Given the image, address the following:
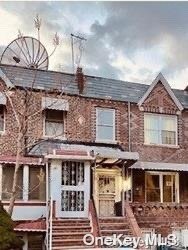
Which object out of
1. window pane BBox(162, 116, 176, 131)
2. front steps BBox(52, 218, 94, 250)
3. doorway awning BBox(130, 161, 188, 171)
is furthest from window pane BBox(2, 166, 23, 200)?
window pane BBox(162, 116, 176, 131)

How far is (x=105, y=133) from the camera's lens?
62.5 feet

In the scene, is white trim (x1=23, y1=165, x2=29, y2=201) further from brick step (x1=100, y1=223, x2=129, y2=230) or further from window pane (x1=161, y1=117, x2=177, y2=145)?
window pane (x1=161, y1=117, x2=177, y2=145)

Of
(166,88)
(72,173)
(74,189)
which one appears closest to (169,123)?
(166,88)

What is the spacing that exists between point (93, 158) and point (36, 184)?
2203 mm

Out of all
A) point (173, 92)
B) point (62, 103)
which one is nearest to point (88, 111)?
point (62, 103)

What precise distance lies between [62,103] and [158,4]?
5.15m

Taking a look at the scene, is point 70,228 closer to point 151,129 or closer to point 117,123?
point 117,123

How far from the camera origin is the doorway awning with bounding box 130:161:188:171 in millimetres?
18359

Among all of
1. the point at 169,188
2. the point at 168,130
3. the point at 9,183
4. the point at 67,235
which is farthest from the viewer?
the point at 168,130

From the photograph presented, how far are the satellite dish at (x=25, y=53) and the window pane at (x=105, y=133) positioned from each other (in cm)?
320

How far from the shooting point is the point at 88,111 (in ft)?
61.8

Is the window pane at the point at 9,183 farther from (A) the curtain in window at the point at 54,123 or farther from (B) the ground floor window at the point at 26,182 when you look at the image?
(A) the curtain in window at the point at 54,123

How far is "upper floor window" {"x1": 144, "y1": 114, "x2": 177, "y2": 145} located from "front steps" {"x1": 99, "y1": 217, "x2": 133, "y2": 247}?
14.8ft

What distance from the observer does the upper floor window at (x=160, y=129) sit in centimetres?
1977
